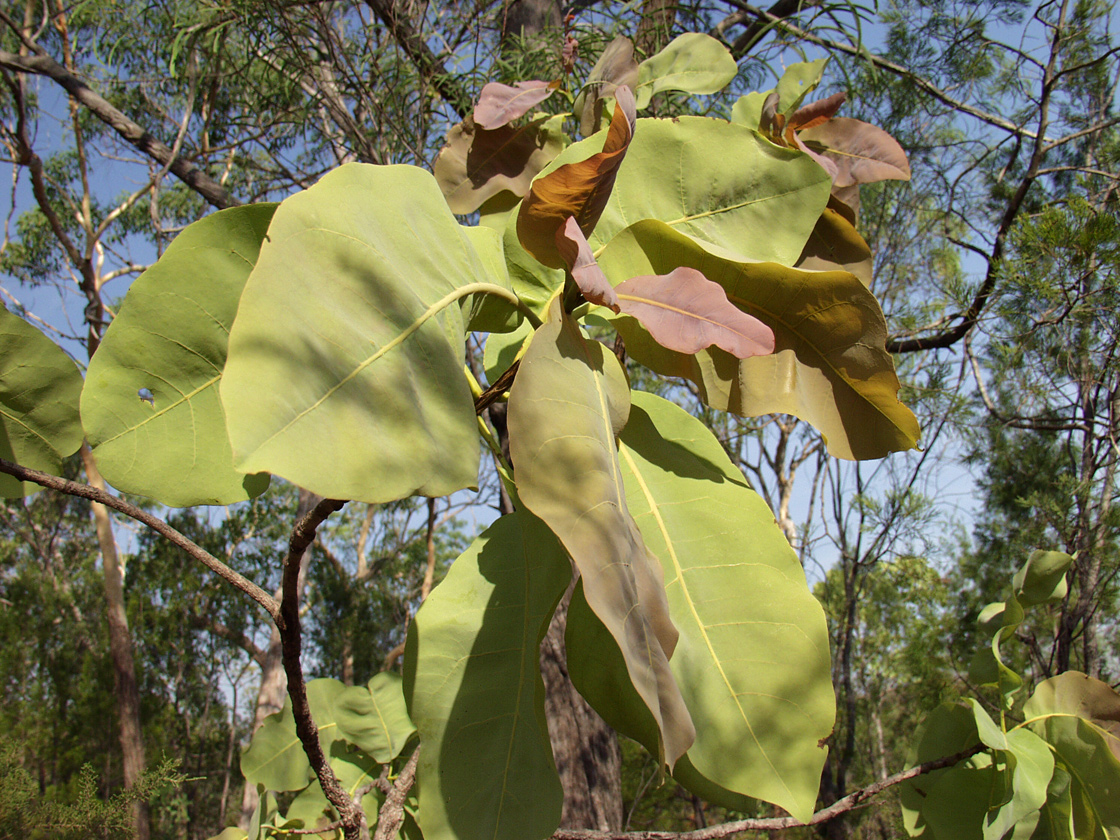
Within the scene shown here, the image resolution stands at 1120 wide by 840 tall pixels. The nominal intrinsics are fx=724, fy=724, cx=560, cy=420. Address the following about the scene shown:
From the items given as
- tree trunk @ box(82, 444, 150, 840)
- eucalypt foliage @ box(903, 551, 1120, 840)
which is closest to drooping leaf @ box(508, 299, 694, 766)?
eucalypt foliage @ box(903, 551, 1120, 840)

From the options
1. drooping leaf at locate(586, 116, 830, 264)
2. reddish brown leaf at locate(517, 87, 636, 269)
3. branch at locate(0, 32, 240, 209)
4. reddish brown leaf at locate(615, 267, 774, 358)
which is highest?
branch at locate(0, 32, 240, 209)

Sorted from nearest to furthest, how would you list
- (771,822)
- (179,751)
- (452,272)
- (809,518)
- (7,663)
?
(452,272) → (771,822) → (809,518) → (7,663) → (179,751)

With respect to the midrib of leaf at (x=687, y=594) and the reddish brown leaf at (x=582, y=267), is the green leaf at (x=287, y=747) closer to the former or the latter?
the midrib of leaf at (x=687, y=594)

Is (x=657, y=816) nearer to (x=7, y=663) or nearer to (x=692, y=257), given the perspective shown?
(x=7, y=663)

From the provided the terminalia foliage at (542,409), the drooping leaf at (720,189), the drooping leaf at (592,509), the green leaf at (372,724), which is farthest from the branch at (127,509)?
the green leaf at (372,724)

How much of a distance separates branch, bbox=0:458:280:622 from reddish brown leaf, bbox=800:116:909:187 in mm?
677

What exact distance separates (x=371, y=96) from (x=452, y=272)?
1500mm

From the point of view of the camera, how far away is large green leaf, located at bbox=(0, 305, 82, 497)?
524mm

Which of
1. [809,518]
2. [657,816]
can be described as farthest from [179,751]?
[809,518]

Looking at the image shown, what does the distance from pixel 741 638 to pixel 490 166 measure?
563 mm

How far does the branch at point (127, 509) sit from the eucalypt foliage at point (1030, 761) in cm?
87

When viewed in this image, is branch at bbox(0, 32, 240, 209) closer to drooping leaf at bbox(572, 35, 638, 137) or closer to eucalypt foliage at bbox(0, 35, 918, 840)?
drooping leaf at bbox(572, 35, 638, 137)

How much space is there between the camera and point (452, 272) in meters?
0.44

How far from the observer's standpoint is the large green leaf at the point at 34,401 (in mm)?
524
